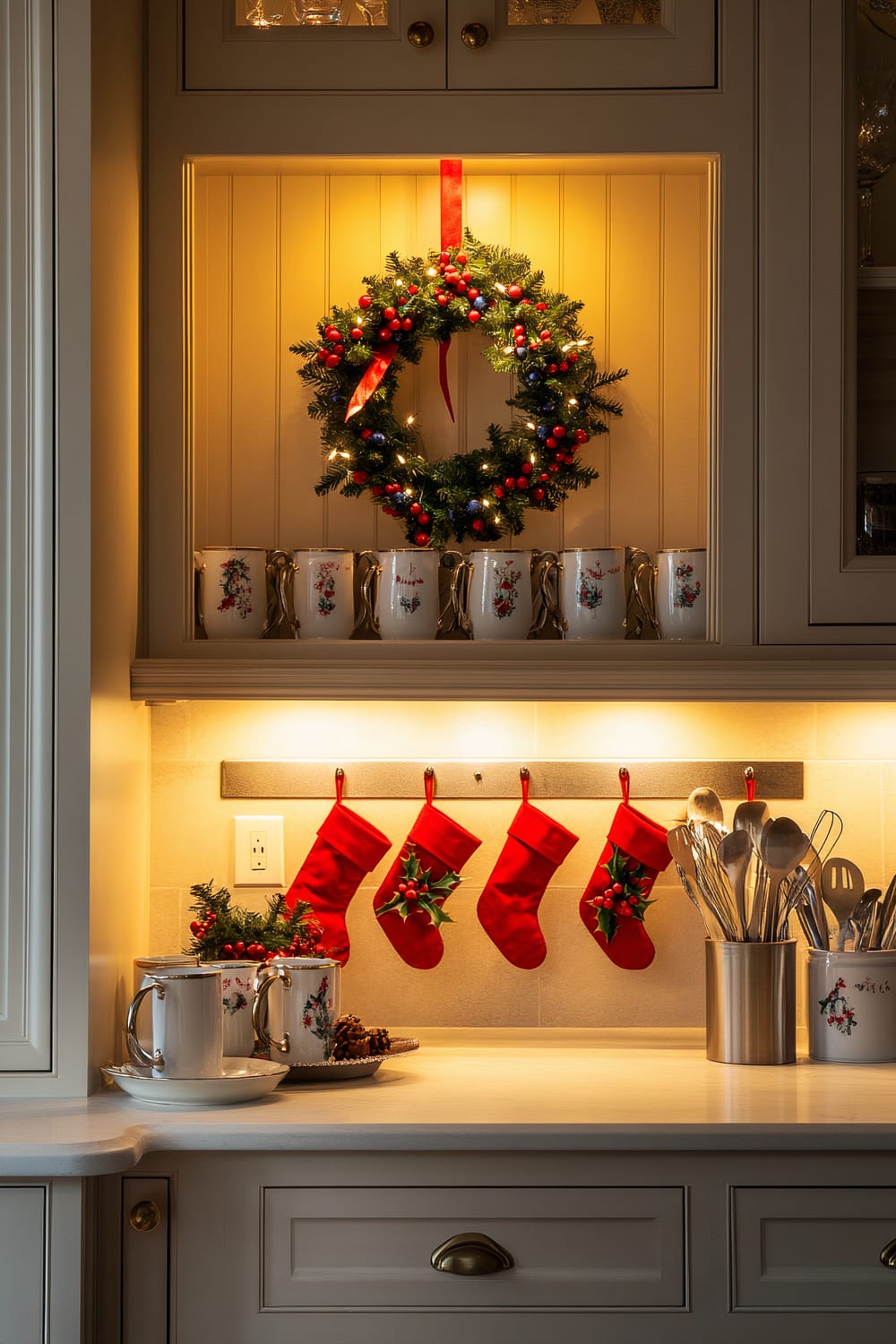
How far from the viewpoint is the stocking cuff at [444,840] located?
6.33 ft

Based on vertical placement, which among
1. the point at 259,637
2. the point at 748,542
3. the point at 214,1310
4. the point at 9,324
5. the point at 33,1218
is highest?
the point at 9,324

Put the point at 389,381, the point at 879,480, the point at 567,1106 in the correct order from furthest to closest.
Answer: the point at 389,381, the point at 879,480, the point at 567,1106

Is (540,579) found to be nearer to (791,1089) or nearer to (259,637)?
(259,637)

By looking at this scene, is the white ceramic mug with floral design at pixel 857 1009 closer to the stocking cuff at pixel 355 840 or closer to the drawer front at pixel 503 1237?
the drawer front at pixel 503 1237

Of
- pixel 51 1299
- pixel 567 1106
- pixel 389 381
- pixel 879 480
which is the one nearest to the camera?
pixel 51 1299

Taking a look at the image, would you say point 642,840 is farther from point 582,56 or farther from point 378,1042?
point 582,56

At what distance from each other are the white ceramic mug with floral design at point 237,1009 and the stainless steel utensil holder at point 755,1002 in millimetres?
602

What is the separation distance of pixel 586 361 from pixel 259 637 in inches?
24.7

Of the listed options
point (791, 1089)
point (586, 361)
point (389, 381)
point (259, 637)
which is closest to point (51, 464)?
point (259, 637)

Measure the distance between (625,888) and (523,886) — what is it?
0.15 m

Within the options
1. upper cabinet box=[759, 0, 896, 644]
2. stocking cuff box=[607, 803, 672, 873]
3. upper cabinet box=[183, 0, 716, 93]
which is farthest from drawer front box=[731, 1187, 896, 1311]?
upper cabinet box=[183, 0, 716, 93]

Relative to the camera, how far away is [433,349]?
6.53 ft

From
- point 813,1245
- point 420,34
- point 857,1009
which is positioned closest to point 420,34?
point 420,34

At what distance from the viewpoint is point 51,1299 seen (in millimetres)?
1370
